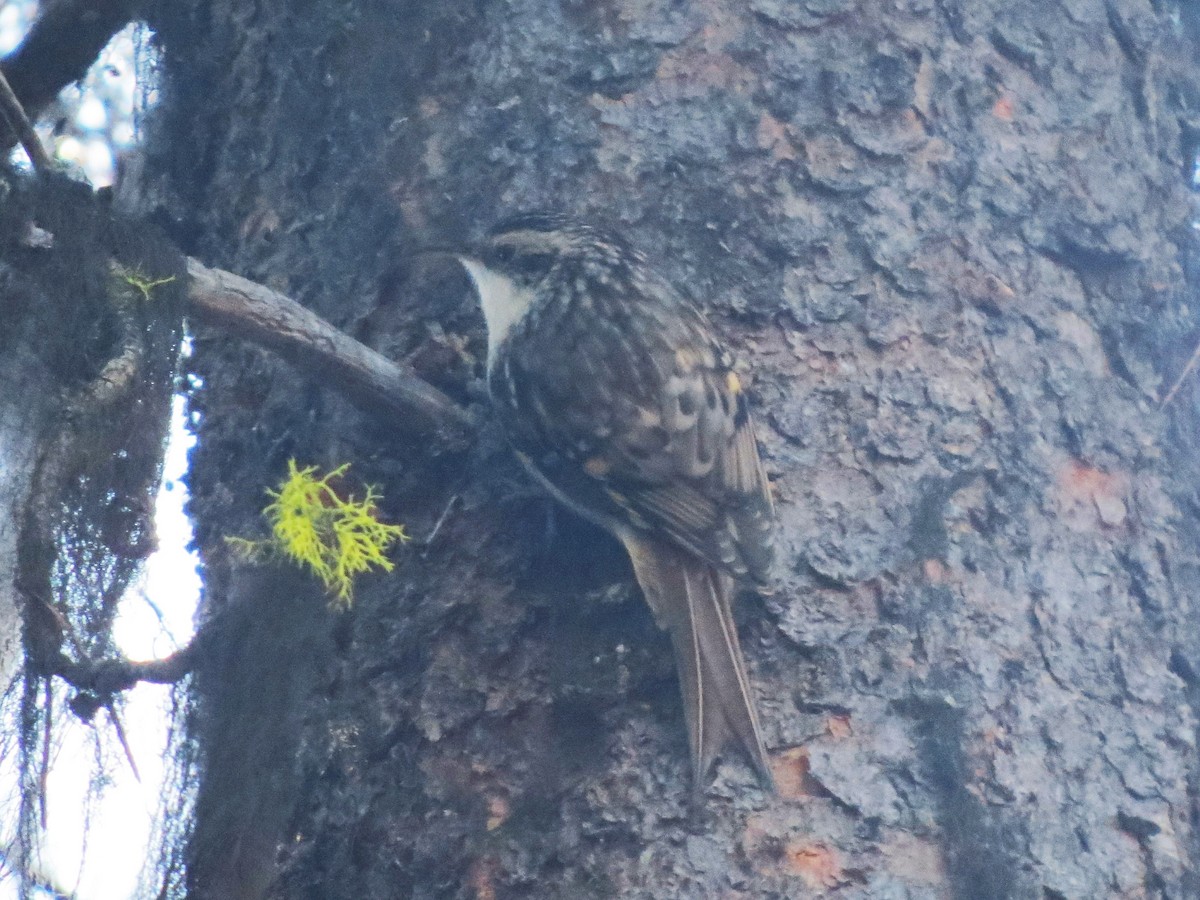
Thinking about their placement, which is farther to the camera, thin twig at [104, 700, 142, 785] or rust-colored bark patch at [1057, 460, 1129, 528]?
rust-colored bark patch at [1057, 460, 1129, 528]

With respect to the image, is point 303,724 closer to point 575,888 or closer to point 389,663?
point 389,663

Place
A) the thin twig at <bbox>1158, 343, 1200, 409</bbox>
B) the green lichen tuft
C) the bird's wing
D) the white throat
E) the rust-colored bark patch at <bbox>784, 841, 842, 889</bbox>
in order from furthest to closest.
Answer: the thin twig at <bbox>1158, 343, 1200, 409</bbox> → the white throat → the bird's wing → the green lichen tuft → the rust-colored bark patch at <bbox>784, 841, 842, 889</bbox>

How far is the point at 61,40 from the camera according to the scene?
221 cm

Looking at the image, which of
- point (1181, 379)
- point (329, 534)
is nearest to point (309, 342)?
point (329, 534)

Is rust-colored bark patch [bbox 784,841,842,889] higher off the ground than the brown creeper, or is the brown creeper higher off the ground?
the brown creeper

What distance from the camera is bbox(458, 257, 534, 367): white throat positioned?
7.94ft

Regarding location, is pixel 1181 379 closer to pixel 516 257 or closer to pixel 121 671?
pixel 516 257

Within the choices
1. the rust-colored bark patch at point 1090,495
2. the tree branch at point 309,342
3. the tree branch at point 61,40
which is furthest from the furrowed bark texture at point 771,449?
the tree branch at point 61,40

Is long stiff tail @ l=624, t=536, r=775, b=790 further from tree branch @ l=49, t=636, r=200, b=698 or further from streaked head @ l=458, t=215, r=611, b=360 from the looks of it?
tree branch @ l=49, t=636, r=200, b=698

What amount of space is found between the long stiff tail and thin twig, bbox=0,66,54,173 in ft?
3.52

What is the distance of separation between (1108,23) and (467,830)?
2.06 metres

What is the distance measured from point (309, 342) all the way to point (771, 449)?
29.8 inches

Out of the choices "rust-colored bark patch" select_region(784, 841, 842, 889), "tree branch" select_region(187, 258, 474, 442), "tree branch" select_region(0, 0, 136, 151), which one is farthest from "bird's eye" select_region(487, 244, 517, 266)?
"rust-colored bark patch" select_region(784, 841, 842, 889)

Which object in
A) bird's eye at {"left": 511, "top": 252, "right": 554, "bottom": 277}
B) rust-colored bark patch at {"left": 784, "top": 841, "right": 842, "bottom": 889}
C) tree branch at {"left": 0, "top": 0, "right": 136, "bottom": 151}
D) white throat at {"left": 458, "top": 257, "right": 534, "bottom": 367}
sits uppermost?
tree branch at {"left": 0, "top": 0, "right": 136, "bottom": 151}
